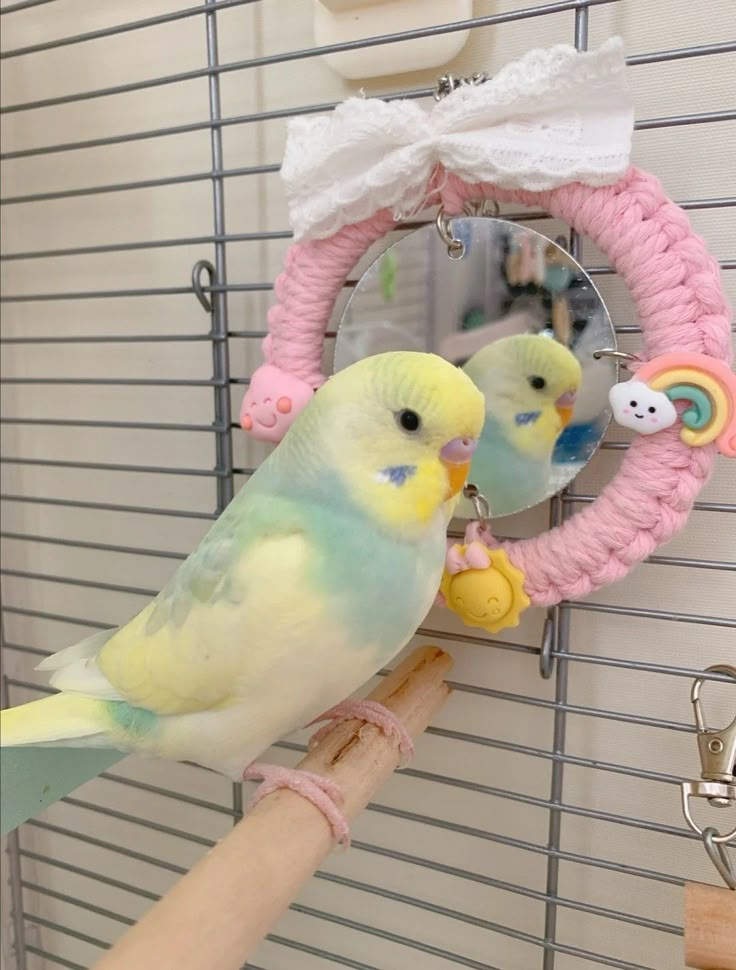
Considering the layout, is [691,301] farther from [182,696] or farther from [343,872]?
[343,872]

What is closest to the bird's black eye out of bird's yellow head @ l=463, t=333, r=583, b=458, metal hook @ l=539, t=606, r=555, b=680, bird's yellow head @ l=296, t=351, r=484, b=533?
bird's yellow head @ l=296, t=351, r=484, b=533

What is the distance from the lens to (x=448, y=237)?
628 millimetres

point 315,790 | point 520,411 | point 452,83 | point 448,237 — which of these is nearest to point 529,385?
point 520,411

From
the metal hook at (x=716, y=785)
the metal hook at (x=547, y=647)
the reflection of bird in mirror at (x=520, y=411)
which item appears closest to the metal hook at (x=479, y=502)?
the reflection of bird in mirror at (x=520, y=411)

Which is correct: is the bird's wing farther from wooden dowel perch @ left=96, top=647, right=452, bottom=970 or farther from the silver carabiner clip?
the silver carabiner clip

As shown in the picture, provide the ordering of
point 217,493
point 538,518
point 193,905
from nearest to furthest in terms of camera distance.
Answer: point 193,905
point 538,518
point 217,493

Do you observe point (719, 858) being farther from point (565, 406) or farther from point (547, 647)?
point (565, 406)

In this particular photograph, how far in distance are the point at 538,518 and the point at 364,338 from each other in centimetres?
23

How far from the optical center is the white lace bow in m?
0.55

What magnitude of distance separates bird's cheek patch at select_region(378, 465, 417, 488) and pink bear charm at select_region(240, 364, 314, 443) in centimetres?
20

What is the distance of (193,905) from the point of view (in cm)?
38

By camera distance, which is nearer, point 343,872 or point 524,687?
point 524,687

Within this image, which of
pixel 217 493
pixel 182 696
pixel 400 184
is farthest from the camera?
pixel 217 493

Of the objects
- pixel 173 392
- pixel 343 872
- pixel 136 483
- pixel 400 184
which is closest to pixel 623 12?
pixel 400 184
